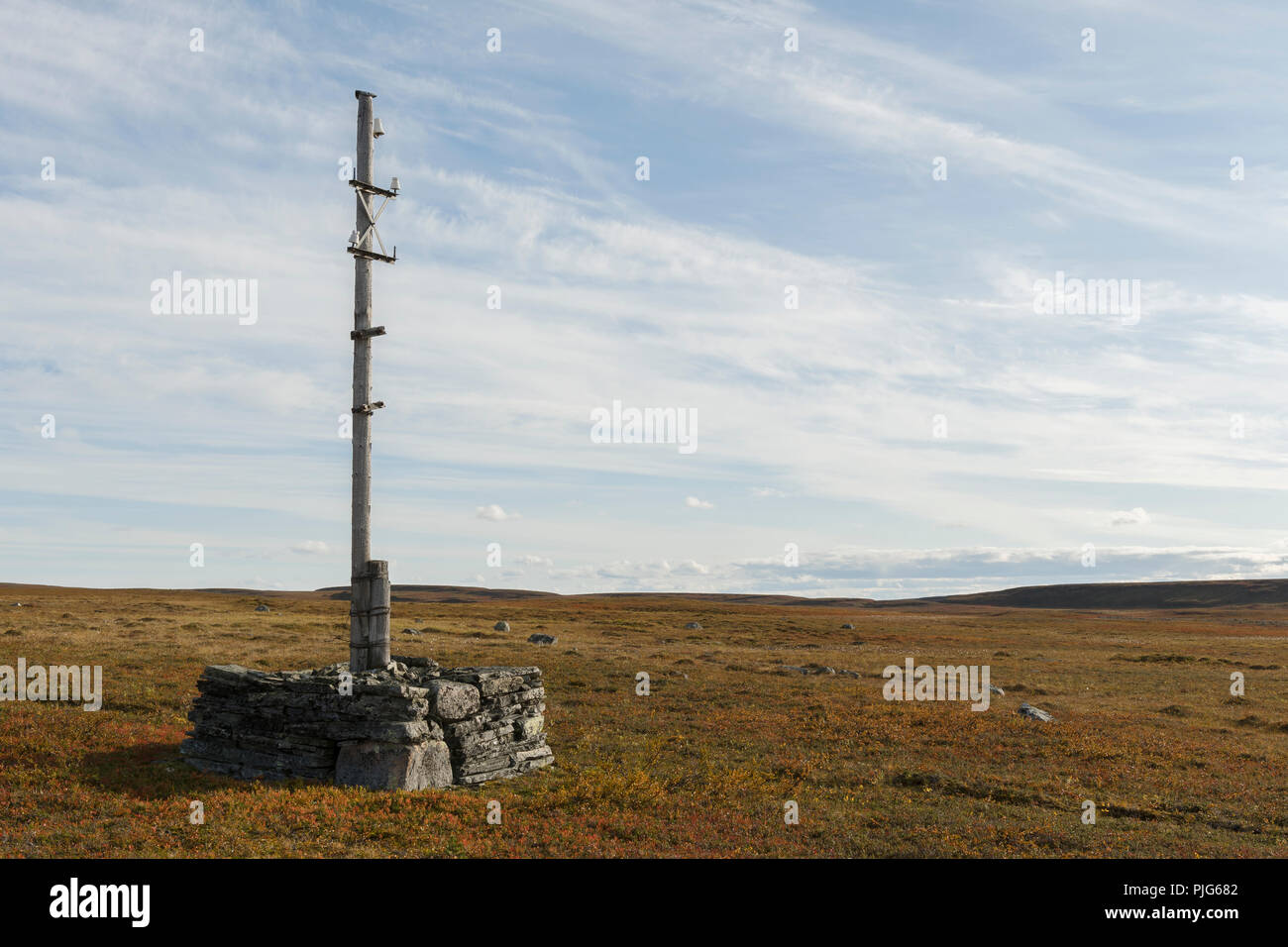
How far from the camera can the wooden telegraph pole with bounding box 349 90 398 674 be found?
71.3 feet

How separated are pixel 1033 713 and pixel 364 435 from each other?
2621 centimetres

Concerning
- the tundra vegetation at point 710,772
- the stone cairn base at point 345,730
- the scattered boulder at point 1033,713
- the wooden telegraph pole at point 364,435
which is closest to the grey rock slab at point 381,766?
the stone cairn base at point 345,730

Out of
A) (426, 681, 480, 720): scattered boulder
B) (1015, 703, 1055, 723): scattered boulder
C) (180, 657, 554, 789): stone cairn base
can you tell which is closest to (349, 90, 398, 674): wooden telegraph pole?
(180, 657, 554, 789): stone cairn base

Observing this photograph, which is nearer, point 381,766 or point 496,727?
point 381,766

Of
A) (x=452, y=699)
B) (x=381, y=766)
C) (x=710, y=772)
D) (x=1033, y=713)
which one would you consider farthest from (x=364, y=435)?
(x=1033, y=713)

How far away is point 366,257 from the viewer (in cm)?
2256

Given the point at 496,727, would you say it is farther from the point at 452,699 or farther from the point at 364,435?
the point at 364,435

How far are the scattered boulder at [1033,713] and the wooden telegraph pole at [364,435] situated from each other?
23.8 meters

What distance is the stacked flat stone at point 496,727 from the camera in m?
20.8

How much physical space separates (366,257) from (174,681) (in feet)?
63.1

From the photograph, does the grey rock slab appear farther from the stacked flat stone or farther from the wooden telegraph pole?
the wooden telegraph pole

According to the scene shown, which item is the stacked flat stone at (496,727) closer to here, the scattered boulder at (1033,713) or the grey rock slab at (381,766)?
the grey rock slab at (381,766)

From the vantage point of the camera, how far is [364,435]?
22.0 meters
